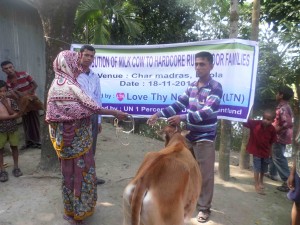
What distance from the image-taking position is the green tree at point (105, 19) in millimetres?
8688

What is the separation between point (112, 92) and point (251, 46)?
2.31 m

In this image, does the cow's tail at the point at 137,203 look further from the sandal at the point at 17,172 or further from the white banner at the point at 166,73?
the sandal at the point at 17,172

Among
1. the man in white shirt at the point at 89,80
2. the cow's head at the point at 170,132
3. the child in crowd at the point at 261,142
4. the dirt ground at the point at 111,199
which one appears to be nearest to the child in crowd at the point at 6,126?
the dirt ground at the point at 111,199

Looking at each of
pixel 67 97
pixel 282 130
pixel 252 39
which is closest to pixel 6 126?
pixel 67 97

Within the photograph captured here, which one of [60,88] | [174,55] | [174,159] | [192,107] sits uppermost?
[174,55]

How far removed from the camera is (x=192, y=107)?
3635 mm

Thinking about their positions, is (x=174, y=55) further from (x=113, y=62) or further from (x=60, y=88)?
(x=60, y=88)

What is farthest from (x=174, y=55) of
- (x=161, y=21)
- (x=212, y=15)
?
(x=212, y=15)

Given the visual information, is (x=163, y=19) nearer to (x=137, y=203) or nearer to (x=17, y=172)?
(x=17, y=172)

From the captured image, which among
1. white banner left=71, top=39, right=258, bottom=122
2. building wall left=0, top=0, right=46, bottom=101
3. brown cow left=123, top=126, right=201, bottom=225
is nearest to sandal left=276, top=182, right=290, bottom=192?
white banner left=71, top=39, right=258, bottom=122

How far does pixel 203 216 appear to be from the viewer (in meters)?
3.73

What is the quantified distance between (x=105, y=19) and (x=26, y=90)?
424cm

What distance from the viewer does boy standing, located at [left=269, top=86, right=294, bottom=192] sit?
480 centimetres

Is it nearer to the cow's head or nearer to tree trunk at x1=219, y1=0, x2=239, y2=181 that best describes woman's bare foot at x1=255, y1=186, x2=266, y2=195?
tree trunk at x1=219, y1=0, x2=239, y2=181
